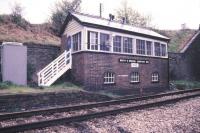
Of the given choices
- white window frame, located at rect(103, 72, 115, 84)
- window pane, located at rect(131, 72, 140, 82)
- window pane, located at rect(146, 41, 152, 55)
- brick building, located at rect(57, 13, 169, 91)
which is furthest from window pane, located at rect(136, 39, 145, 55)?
white window frame, located at rect(103, 72, 115, 84)

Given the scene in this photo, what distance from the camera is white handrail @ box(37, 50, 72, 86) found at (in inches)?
650

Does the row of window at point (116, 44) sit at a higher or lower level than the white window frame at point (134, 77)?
higher

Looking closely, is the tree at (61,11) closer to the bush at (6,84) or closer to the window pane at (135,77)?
the window pane at (135,77)


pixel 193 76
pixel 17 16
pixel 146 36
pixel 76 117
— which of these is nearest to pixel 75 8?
pixel 17 16

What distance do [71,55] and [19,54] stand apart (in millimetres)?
4341

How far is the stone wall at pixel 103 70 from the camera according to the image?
17.1m

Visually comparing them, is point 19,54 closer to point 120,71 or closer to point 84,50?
point 84,50

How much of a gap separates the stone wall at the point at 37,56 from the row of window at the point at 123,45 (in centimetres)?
443

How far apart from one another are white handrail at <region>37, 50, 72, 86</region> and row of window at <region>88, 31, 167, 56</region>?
217 cm

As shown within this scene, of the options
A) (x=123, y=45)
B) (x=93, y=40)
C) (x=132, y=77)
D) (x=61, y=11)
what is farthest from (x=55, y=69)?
(x=61, y=11)

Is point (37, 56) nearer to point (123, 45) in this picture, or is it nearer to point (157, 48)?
point (123, 45)

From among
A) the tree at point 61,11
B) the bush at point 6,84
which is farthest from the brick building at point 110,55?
the tree at point 61,11

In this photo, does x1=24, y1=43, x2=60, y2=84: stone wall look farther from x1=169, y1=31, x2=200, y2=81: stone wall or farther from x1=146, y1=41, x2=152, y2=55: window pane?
x1=169, y1=31, x2=200, y2=81: stone wall

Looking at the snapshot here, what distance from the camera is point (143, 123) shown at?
8.90m
